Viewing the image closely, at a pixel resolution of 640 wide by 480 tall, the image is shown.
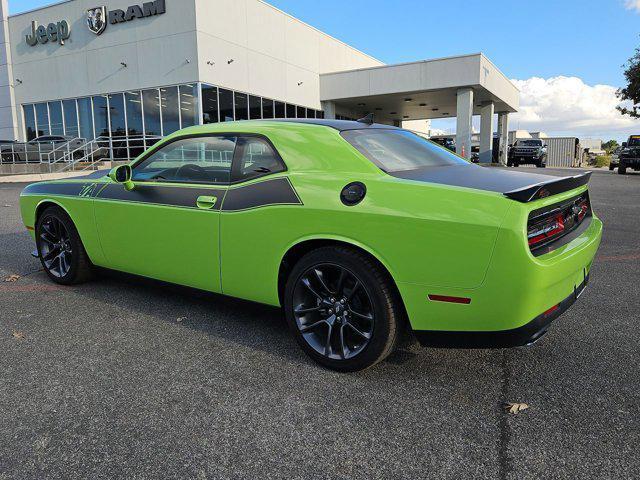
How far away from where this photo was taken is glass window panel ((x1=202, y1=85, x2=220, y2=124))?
21.3 metres

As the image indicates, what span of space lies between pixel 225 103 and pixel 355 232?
21.1m

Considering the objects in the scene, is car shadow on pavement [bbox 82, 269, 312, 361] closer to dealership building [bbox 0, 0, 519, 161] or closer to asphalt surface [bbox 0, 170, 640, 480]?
asphalt surface [bbox 0, 170, 640, 480]

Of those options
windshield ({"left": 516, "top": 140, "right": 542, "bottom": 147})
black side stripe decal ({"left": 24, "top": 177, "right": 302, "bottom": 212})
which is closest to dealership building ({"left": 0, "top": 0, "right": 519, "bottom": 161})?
windshield ({"left": 516, "top": 140, "right": 542, "bottom": 147})

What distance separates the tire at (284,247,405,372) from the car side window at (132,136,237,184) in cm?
97

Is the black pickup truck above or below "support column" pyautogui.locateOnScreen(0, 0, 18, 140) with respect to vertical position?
below

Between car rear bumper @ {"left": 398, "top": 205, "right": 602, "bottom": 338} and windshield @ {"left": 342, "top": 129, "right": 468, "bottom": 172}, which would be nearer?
car rear bumper @ {"left": 398, "top": 205, "right": 602, "bottom": 338}

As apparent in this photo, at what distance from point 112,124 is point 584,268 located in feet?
77.0

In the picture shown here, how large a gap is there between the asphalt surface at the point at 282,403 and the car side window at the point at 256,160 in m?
0.90

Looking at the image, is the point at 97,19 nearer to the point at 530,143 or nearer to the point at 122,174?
the point at 122,174

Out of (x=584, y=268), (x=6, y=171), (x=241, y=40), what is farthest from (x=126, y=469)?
(x=6, y=171)

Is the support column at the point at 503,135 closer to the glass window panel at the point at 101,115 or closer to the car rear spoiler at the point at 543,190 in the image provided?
the glass window panel at the point at 101,115

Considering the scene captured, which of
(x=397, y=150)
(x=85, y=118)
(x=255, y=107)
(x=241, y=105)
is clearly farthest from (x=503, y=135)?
(x=397, y=150)

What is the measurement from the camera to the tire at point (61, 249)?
4.52m

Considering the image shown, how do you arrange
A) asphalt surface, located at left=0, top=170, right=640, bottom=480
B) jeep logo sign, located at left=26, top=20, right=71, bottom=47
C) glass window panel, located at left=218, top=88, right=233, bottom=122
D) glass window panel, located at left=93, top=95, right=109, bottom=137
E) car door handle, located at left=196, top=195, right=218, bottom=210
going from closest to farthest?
asphalt surface, located at left=0, top=170, right=640, bottom=480
car door handle, located at left=196, top=195, right=218, bottom=210
glass window panel, located at left=218, top=88, right=233, bottom=122
glass window panel, located at left=93, top=95, right=109, bottom=137
jeep logo sign, located at left=26, top=20, right=71, bottom=47
